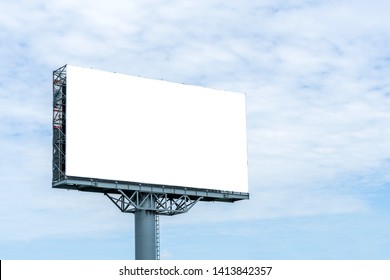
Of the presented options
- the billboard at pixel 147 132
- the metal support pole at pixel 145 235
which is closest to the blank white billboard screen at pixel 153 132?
the billboard at pixel 147 132

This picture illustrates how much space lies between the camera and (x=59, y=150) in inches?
2151

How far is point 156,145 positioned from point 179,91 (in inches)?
170

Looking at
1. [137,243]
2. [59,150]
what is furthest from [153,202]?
[59,150]

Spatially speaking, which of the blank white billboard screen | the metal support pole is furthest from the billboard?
the metal support pole

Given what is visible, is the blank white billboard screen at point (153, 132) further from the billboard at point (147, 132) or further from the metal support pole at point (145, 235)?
the metal support pole at point (145, 235)

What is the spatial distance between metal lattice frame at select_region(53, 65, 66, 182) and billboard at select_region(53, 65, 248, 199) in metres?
0.06

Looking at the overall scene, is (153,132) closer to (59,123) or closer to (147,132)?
(147,132)

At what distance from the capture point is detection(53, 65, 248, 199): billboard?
54781mm

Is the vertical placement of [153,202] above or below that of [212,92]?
below

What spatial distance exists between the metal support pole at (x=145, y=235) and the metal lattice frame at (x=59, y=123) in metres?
5.63

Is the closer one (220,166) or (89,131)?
(89,131)

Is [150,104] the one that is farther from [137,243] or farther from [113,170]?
[137,243]

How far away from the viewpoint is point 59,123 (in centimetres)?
5522

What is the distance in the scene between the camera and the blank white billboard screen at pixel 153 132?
54.9m
